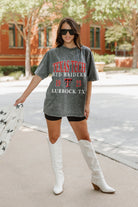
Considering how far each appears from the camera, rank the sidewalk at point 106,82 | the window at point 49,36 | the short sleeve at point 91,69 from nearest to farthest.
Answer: the short sleeve at point 91,69 < the sidewalk at point 106,82 < the window at point 49,36

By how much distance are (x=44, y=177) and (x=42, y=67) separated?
1582 mm

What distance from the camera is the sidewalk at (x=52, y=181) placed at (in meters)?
3.64

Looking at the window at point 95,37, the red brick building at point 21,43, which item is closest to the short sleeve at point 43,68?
the red brick building at point 21,43

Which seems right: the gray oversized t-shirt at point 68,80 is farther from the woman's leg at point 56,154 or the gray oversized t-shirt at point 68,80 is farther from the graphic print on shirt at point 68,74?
the woman's leg at point 56,154

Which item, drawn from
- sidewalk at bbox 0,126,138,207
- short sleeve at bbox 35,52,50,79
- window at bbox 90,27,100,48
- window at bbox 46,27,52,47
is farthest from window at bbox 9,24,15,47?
short sleeve at bbox 35,52,50,79

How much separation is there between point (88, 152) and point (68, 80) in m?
0.87

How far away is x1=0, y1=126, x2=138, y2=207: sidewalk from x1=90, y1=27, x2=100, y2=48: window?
3502cm

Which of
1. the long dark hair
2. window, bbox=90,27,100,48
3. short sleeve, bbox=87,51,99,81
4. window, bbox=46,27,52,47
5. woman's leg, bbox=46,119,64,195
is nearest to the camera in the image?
the long dark hair

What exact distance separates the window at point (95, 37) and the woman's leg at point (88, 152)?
37.0 metres

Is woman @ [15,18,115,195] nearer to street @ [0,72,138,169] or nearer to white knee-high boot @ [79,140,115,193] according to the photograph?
white knee-high boot @ [79,140,115,193]

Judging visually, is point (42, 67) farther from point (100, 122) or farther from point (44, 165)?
point (100, 122)

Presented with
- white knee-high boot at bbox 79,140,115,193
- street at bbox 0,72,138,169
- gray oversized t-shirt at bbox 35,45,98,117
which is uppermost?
gray oversized t-shirt at bbox 35,45,98,117

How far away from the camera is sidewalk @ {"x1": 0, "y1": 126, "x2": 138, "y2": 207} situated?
3641 mm

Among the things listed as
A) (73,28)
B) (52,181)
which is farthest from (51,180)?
(73,28)
